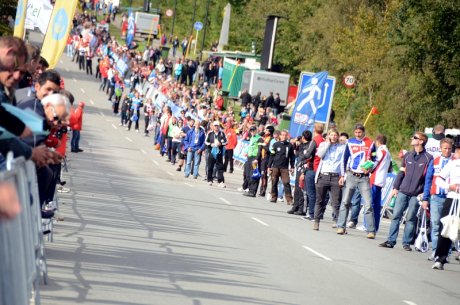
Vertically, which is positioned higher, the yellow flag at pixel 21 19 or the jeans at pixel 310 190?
the yellow flag at pixel 21 19

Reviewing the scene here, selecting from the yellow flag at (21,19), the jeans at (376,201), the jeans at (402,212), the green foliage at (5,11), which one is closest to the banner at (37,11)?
the yellow flag at (21,19)

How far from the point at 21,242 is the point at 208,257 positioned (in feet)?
23.2

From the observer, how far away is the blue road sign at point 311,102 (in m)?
35.6

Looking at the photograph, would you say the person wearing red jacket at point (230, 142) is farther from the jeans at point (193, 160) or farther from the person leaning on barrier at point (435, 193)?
the person leaning on barrier at point (435, 193)

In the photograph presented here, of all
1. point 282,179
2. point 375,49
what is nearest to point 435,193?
point 282,179

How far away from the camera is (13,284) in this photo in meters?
8.13

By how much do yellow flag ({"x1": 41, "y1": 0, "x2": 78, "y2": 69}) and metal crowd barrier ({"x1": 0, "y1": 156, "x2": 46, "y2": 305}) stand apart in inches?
448

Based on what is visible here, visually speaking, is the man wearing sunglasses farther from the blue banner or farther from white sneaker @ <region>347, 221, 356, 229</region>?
the blue banner

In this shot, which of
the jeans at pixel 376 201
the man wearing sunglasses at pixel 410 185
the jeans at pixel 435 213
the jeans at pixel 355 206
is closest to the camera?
the jeans at pixel 435 213

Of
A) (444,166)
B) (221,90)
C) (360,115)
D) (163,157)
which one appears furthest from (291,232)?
(221,90)

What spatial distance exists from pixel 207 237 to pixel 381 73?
135 ft

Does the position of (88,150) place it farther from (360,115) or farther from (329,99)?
(360,115)

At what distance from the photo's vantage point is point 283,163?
30.9 metres

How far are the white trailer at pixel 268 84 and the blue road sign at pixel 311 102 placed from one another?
28568 millimetres
